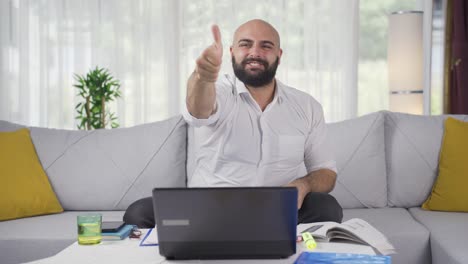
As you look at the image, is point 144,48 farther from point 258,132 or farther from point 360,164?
point 258,132

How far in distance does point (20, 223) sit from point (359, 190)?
143 cm

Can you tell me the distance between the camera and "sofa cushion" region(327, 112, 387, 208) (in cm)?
288

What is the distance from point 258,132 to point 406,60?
2083 millimetres

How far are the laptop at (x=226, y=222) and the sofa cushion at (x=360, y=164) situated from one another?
1.44 m

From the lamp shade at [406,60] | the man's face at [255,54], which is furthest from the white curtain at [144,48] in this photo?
the man's face at [255,54]

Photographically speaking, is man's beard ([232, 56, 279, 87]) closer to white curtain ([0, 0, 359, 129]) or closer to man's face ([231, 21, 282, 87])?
man's face ([231, 21, 282, 87])

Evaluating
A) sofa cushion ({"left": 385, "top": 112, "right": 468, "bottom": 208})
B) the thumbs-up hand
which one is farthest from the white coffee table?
sofa cushion ({"left": 385, "top": 112, "right": 468, "bottom": 208})

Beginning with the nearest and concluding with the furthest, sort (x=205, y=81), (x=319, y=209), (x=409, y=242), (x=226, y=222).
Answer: (x=226, y=222)
(x=205, y=81)
(x=319, y=209)
(x=409, y=242)

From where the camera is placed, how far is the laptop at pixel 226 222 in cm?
144

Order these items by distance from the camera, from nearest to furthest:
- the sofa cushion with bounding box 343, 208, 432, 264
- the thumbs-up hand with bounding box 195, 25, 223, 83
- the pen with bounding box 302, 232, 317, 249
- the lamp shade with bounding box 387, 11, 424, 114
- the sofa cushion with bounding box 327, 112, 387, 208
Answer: the pen with bounding box 302, 232, 317, 249 < the thumbs-up hand with bounding box 195, 25, 223, 83 < the sofa cushion with bounding box 343, 208, 432, 264 < the sofa cushion with bounding box 327, 112, 387, 208 < the lamp shade with bounding box 387, 11, 424, 114

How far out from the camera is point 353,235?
1.64 metres

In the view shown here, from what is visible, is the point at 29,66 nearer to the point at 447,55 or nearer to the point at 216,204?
the point at 447,55

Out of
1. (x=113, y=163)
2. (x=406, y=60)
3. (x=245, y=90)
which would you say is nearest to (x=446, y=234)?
(x=245, y=90)

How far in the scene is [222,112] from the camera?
2.43m
